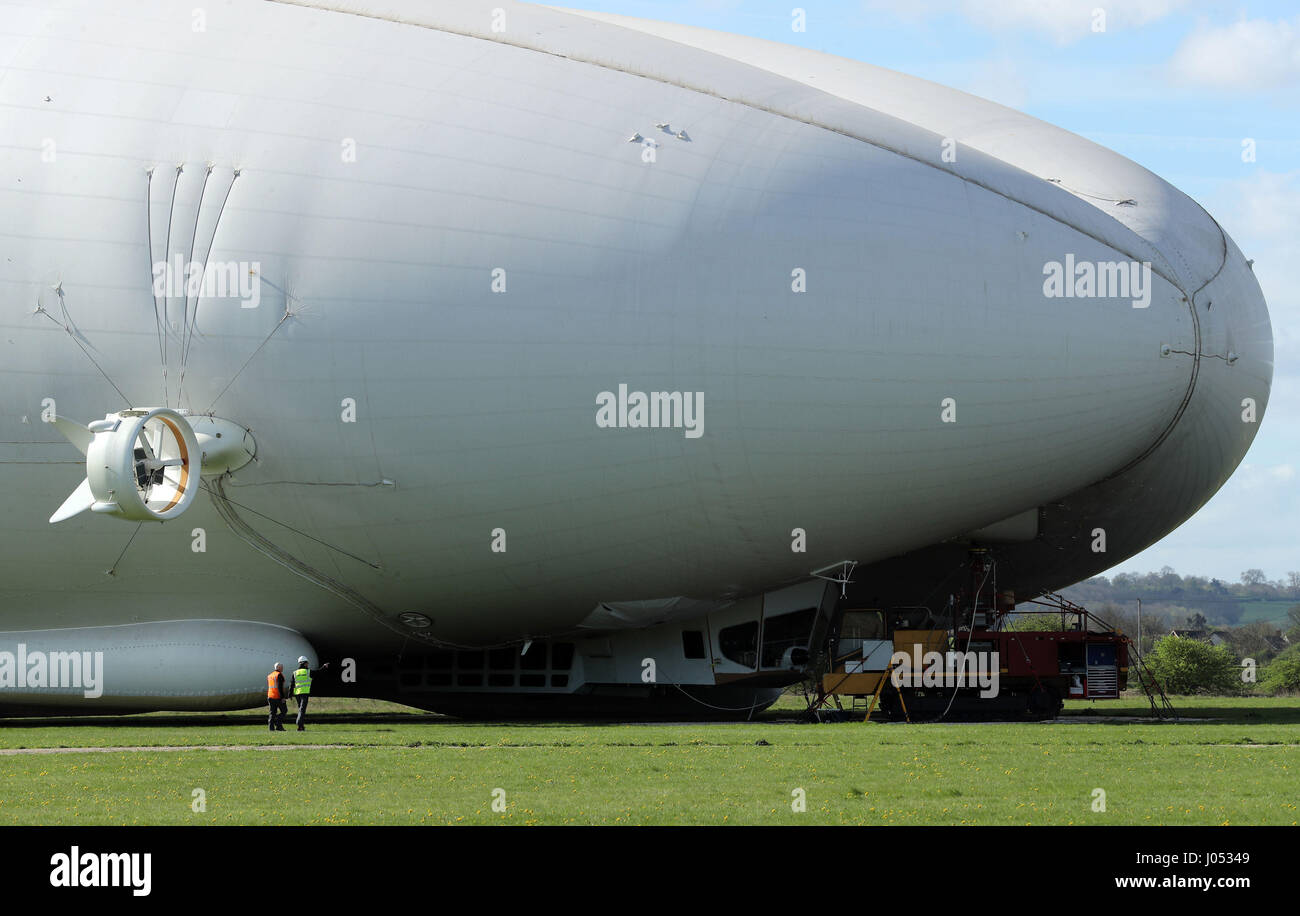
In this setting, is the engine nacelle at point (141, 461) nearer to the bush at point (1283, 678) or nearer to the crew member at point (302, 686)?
the crew member at point (302, 686)

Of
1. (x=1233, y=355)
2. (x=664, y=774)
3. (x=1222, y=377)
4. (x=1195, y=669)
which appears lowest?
(x=1195, y=669)

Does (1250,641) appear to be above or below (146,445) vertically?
below

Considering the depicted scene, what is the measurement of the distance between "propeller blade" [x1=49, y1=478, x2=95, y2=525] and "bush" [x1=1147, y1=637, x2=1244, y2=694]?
38.5 m

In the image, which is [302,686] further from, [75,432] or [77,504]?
[75,432]

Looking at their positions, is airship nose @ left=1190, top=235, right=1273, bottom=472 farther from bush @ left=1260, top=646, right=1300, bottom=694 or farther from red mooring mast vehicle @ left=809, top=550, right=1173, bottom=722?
bush @ left=1260, top=646, right=1300, bottom=694

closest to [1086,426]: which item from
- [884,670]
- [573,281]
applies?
[884,670]

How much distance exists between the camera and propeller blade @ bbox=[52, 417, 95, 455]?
24438mm

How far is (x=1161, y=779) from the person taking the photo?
53.8 ft

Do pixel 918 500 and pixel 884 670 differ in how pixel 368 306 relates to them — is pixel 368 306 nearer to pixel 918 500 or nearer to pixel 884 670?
pixel 918 500

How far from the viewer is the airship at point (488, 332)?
26.6m

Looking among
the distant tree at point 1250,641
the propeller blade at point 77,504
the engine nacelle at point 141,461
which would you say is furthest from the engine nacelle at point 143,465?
the distant tree at point 1250,641

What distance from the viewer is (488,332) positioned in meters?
26.5

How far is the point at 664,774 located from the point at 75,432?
41.9 feet

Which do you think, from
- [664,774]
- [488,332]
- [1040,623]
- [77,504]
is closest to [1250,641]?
[1040,623]
